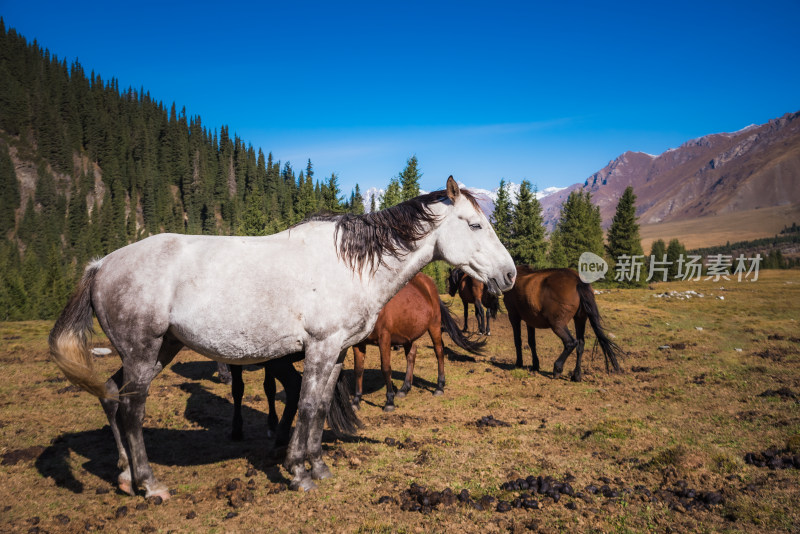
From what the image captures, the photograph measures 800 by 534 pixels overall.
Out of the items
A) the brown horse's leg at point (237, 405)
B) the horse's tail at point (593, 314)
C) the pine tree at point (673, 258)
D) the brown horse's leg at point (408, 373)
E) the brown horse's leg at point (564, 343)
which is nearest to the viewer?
the brown horse's leg at point (237, 405)

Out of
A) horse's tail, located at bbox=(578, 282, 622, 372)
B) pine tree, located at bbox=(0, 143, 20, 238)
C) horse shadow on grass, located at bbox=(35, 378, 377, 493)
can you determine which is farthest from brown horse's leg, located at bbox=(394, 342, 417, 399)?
pine tree, located at bbox=(0, 143, 20, 238)

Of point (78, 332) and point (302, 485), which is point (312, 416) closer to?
point (302, 485)

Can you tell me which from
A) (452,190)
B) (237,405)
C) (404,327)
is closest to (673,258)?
(404,327)

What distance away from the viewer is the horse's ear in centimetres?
487

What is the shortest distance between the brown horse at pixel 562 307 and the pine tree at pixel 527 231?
33264mm

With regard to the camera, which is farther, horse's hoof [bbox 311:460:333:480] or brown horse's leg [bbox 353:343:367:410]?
brown horse's leg [bbox 353:343:367:410]

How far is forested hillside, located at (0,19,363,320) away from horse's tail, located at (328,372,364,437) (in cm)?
7174

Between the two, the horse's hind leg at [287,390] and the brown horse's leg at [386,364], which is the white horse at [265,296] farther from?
the brown horse's leg at [386,364]

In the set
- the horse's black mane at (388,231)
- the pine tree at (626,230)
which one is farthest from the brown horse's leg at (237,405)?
the pine tree at (626,230)

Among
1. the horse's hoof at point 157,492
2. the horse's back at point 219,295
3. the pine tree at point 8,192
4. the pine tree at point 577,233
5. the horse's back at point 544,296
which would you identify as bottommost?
the horse's hoof at point 157,492

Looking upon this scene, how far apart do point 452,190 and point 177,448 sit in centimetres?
542

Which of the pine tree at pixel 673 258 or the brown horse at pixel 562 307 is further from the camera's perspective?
the pine tree at pixel 673 258

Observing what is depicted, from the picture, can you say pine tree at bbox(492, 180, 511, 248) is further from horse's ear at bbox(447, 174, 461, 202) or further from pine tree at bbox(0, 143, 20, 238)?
pine tree at bbox(0, 143, 20, 238)

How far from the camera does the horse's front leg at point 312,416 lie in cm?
459
